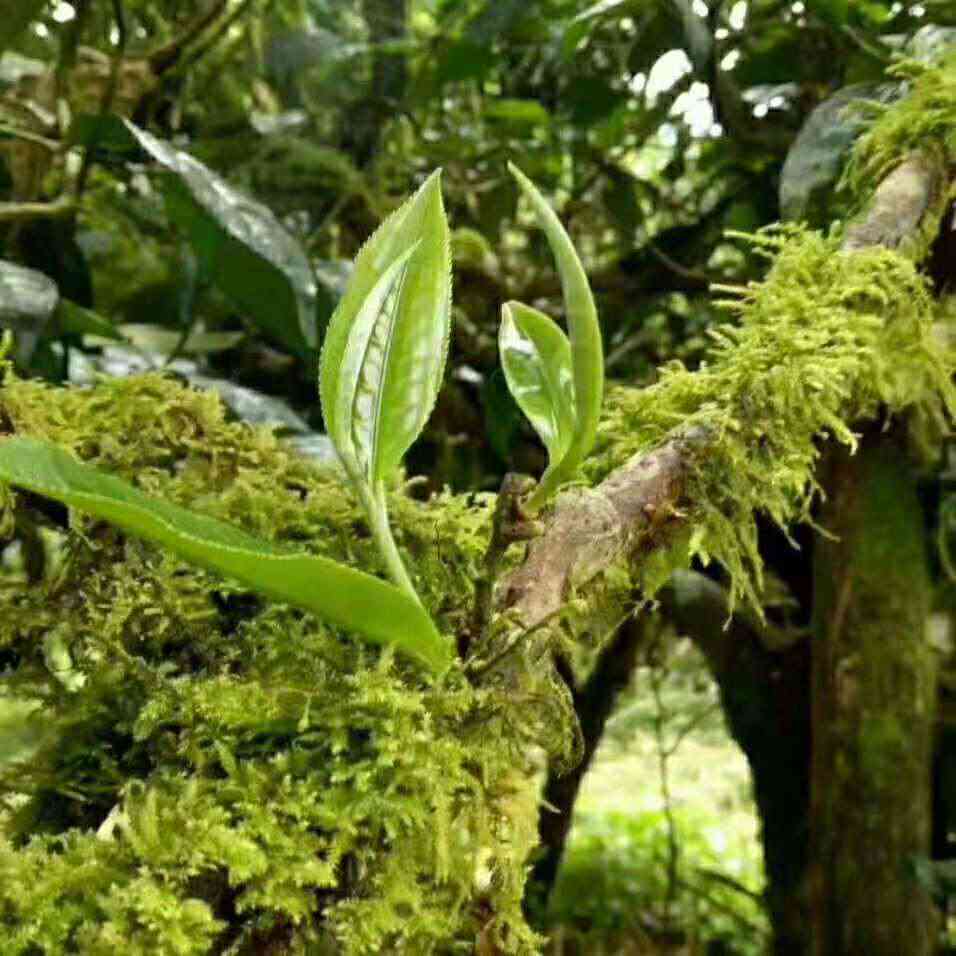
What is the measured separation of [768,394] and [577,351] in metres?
0.18

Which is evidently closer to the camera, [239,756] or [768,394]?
[239,756]

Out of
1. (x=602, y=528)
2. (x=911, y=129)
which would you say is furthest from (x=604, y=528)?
(x=911, y=129)

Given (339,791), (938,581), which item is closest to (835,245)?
(339,791)

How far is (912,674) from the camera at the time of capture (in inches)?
46.4

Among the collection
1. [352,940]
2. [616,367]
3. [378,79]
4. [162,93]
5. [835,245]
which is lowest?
[352,940]

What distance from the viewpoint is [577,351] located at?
437 mm

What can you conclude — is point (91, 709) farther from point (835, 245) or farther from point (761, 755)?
point (761, 755)

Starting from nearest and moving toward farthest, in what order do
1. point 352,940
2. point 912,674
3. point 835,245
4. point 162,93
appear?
point 352,940 → point 835,245 → point 912,674 → point 162,93

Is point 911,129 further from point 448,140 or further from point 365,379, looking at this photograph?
point 448,140

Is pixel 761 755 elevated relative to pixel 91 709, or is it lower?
elevated

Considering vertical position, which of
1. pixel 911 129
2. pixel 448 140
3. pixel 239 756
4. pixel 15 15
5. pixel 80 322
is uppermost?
pixel 448 140

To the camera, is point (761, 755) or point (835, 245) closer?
point (835, 245)

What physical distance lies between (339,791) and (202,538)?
0.34 feet

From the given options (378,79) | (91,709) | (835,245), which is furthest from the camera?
(378,79)
